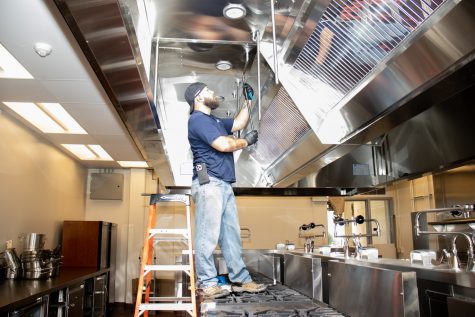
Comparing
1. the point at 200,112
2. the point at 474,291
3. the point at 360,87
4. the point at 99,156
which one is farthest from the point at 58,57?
the point at 99,156

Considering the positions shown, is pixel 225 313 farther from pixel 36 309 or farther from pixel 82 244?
pixel 82 244

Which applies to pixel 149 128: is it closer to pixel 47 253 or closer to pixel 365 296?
pixel 365 296

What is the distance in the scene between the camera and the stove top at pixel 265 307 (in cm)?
173

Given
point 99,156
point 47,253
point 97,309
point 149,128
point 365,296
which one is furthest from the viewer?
point 99,156

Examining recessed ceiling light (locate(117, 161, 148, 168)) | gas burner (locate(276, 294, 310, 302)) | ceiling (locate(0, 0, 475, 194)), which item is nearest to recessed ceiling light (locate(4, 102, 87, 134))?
ceiling (locate(0, 0, 475, 194))

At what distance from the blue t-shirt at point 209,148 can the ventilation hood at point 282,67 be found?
1.05 ft

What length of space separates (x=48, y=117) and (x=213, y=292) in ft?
10.7

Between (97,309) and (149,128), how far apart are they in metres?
3.57

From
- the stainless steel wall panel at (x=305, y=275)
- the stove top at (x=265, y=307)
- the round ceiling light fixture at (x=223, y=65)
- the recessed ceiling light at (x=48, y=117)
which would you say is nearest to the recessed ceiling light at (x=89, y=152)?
the recessed ceiling light at (x=48, y=117)

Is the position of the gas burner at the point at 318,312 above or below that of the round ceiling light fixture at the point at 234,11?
below

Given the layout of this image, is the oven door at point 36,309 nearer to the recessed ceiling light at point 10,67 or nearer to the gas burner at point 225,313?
the recessed ceiling light at point 10,67

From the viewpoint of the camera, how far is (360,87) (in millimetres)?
1925

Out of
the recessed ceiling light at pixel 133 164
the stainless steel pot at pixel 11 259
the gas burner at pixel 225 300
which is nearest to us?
the gas burner at pixel 225 300

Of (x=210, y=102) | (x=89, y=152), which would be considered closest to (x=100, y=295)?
(x=89, y=152)
